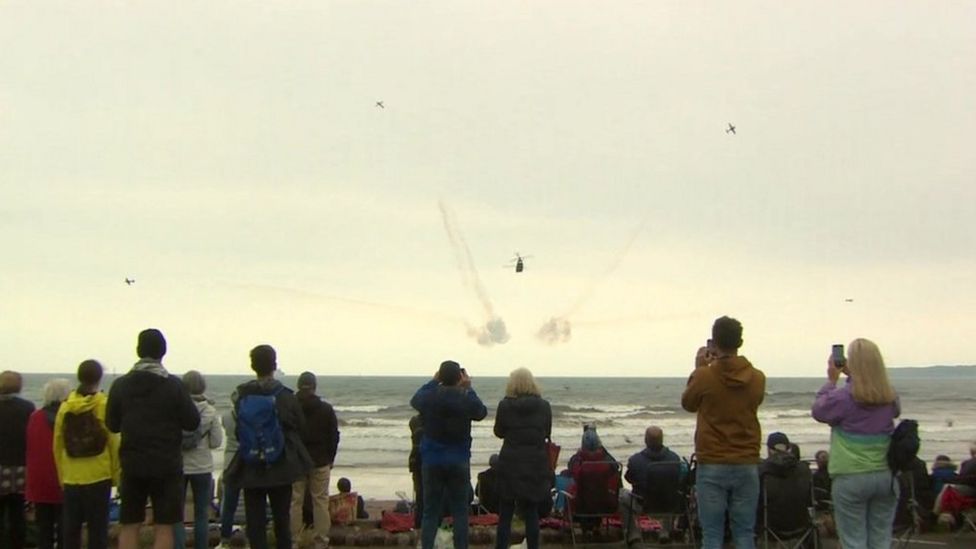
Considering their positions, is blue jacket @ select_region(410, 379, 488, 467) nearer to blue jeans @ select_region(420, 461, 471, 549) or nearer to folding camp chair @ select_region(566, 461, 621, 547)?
blue jeans @ select_region(420, 461, 471, 549)

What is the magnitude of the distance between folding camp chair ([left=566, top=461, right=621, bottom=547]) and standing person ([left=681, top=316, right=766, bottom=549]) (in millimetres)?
2869

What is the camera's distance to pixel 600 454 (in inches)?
350

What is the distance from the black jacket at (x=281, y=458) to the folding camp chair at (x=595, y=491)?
3093 mm

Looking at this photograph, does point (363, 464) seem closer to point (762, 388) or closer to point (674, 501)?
point (674, 501)

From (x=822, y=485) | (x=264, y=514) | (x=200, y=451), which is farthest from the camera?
(x=822, y=485)

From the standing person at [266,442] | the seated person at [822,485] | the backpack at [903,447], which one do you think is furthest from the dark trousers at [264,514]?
the seated person at [822,485]

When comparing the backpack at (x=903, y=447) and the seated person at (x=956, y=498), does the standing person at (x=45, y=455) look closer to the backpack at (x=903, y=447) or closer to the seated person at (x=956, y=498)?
the backpack at (x=903, y=447)

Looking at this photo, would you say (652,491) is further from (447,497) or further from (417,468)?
(417,468)

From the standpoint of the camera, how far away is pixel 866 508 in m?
5.89

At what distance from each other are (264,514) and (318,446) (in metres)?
2.28

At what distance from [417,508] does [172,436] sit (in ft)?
12.1

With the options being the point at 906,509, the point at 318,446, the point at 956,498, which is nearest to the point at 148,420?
the point at 318,446

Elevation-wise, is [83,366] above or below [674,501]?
above

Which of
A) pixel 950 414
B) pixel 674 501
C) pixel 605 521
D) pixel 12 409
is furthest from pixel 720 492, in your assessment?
pixel 950 414
